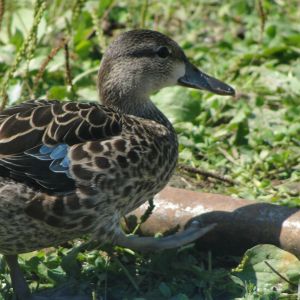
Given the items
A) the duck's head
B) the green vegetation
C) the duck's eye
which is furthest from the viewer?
the duck's eye

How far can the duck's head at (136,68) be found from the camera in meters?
5.79

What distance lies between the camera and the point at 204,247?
5.52 m

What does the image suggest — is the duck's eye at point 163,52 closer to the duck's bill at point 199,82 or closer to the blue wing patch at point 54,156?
the duck's bill at point 199,82

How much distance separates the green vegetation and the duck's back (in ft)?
1.27

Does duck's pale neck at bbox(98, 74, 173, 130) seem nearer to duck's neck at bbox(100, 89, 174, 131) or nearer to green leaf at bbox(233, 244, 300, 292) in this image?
duck's neck at bbox(100, 89, 174, 131)

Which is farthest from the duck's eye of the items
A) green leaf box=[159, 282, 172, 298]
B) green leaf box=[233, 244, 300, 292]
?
green leaf box=[159, 282, 172, 298]

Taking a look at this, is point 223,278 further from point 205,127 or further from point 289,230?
point 205,127

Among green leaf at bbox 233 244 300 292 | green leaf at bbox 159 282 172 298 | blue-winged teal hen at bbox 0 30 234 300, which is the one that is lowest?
green leaf at bbox 159 282 172 298

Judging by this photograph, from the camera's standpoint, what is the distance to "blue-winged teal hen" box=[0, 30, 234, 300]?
4.79 m

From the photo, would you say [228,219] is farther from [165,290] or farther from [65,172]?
[65,172]

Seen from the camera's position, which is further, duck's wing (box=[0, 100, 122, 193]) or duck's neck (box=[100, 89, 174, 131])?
duck's neck (box=[100, 89, 174, 131])

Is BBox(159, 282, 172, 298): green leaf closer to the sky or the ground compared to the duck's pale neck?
closer to the ground

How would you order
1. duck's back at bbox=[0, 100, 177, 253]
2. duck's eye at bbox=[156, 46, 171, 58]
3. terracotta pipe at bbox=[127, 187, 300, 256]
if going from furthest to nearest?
duck's eye at bbox=[156, 46, 171, 58] → terracotta pipe at bbox=[127, 187, 300, 256] → duck's back at bbox=[0, 100, 177, 253]

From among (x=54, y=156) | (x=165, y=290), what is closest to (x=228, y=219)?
(x=165, y=290)
